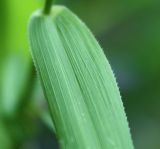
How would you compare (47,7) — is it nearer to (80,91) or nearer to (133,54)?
(80,91)

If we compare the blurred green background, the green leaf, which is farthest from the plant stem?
the blurred green background

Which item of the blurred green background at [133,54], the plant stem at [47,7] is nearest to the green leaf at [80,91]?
the plant stem at [47,7]

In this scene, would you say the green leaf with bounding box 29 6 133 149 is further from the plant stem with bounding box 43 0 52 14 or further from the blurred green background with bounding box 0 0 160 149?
the blurred green background with bounding box 0 0 160 149

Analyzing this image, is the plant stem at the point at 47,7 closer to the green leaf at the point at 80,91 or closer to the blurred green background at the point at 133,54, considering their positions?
the green leaf at the point at 80,91

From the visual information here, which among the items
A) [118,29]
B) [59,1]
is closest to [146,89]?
[118,29]

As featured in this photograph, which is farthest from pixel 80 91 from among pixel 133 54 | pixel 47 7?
pixel 133 54

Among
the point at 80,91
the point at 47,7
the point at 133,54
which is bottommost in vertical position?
the point at 80,91

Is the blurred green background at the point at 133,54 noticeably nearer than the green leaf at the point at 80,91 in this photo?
No

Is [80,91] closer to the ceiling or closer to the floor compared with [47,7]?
closer to the floor

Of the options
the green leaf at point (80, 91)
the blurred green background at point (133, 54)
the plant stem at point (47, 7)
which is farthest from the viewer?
the blurred green background at point (133, 54)
